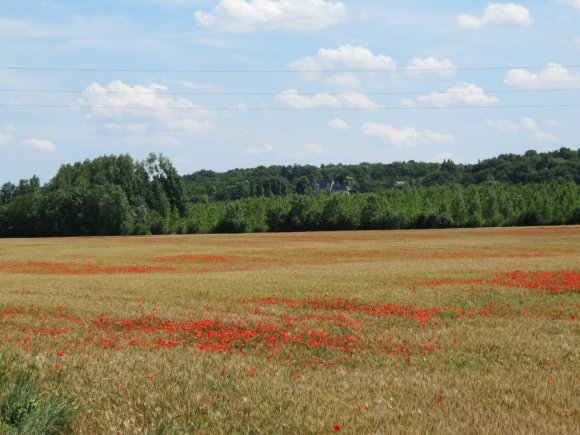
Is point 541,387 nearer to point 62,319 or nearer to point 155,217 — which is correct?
point 62,319

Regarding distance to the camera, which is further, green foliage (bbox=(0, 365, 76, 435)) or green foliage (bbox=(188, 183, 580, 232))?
green foliage (bbox=(188, 183, 580, 232))

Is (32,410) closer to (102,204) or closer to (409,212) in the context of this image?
(102,204)

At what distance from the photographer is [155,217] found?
13325cm

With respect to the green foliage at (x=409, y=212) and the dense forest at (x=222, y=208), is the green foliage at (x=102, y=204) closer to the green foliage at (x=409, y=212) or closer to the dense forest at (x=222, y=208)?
the dense forest at (x=222, y=208)

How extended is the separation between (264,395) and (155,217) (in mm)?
126848

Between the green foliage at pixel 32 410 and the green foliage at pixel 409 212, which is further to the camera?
the green foliage at pixel 409 212

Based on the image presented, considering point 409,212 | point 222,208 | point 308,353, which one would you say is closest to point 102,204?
point 222,208

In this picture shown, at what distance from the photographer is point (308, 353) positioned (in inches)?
546

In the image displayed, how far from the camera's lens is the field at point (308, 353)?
332 inches

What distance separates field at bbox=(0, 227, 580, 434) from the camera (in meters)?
8.45

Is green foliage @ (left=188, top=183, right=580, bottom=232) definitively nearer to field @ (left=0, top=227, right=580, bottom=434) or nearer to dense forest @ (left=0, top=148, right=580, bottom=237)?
dense forest @ (left=0, top=148, right=580, bottom=237)

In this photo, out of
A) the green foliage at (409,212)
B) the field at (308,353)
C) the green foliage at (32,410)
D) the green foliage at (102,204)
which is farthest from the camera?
the green foliage at (409,212)

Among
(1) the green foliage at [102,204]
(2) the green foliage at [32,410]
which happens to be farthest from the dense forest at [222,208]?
(2) the green foliage at [32,410]

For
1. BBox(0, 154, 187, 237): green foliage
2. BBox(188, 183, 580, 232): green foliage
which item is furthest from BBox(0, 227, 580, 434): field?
BBox(188, 183, 580, 232): green foliage
